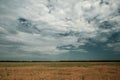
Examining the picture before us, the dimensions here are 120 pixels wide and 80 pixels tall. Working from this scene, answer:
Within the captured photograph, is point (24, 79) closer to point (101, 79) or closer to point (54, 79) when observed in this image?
point (54, 79)

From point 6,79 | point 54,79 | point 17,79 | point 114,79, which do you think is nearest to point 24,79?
point 17,79

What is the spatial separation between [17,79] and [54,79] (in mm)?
4157

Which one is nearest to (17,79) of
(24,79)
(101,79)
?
(24,79)

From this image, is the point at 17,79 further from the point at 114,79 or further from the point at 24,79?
the point at 114,79

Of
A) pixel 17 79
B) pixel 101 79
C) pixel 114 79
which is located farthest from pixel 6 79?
pixel 114 79

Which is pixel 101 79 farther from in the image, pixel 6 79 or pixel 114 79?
pixel 6 79

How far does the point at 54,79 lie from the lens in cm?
1733

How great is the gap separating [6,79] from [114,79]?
40.0ft

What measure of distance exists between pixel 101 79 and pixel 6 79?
10689mm

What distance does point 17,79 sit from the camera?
16922mm

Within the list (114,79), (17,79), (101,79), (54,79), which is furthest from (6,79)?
(114,79)

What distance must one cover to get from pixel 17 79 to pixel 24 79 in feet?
2.55

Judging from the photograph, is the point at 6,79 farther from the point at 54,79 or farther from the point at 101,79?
the point at 101,79

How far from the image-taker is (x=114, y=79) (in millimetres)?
17312
